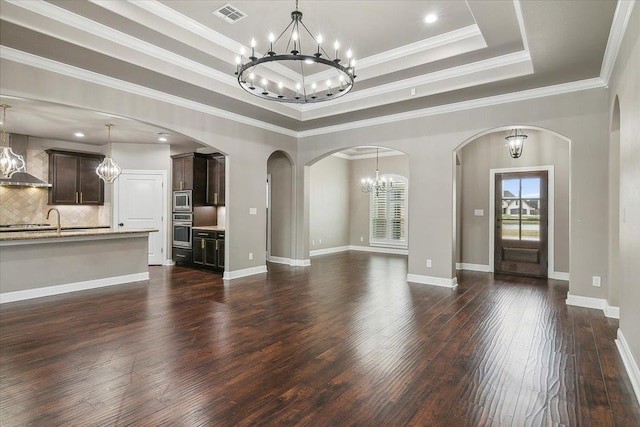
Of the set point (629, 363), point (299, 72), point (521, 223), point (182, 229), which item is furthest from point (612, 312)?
point (182, 229)

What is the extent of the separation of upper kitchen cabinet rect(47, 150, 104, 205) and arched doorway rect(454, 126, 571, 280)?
840 cm

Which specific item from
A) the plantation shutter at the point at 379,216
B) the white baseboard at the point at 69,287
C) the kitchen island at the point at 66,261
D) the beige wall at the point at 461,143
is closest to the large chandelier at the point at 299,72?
the beige wall at the point at 461,143

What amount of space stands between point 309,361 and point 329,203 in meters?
7.77

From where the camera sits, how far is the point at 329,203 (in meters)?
10.6

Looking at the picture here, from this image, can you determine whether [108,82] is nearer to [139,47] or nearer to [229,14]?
[139,47]

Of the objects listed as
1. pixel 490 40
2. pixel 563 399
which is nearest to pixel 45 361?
pixel 563 399

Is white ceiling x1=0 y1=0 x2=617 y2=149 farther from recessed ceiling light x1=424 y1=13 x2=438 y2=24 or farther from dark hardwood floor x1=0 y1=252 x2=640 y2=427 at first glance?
dark hardwood floor x1=0 y1=252 x2=640 y2=427

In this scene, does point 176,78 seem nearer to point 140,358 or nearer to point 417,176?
point 140,358

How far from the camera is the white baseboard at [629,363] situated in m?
2.49

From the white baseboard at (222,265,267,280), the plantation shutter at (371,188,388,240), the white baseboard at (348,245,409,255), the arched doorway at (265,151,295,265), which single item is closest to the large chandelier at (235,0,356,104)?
the arched doorway at (265,151,295,265)

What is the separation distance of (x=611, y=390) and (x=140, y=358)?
387cm

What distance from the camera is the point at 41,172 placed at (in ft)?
25.0

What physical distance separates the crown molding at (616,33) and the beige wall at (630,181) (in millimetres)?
93

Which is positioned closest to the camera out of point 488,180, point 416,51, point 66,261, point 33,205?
point 416,51
